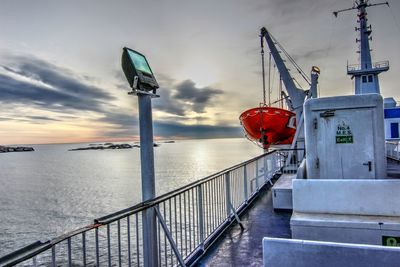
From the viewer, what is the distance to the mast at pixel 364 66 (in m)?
26.8

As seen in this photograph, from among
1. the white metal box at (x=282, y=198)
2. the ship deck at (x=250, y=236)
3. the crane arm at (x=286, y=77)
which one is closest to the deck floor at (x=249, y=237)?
the ship deck at (x=250, y=236)

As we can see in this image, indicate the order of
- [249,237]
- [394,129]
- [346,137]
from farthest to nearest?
1. [394,129]
2. [249,237]
3. [346,137]

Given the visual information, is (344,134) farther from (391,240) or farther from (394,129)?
(394,129)

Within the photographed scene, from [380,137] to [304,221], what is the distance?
1805mm

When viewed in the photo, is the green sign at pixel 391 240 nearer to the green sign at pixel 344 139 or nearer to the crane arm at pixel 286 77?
the green sign at pixel 344 139

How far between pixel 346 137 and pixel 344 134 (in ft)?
0.17

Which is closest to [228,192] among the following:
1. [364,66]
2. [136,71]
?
[136,71]

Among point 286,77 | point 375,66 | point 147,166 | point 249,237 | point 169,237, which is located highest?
point 375,66

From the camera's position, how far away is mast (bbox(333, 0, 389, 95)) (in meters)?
26.8

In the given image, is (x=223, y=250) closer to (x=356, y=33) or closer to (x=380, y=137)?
(x=380, y=137)

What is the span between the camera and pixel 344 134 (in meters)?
4.22

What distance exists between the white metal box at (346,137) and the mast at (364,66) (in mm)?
26238

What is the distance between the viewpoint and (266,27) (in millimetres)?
16609

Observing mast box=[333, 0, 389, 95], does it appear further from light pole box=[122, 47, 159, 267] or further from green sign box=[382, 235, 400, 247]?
light pole box=[122, 47, 159, 267]
